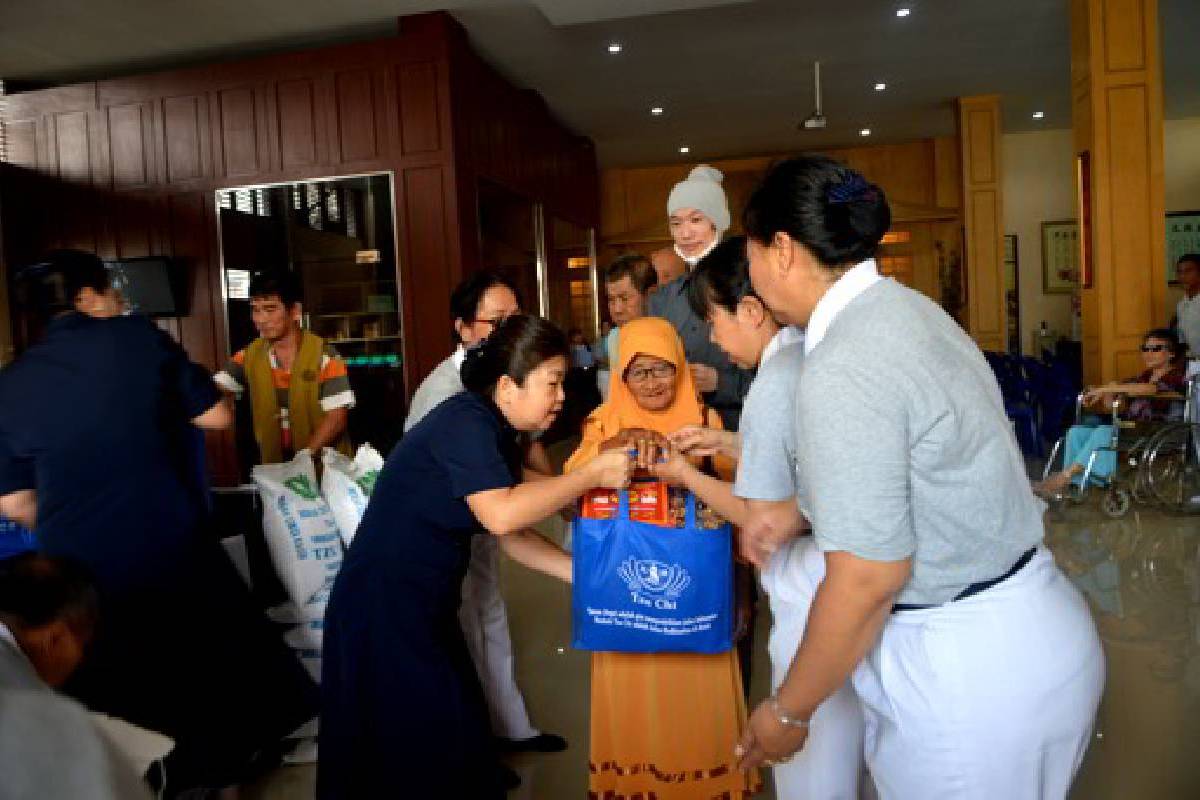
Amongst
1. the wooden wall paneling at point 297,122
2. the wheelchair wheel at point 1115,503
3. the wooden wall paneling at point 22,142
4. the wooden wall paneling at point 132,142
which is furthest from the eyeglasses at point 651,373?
the wooden wall paneling at point 22,142

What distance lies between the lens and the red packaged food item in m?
2.04

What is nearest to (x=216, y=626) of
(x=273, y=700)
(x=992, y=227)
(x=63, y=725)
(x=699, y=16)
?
(x=273, y=700)

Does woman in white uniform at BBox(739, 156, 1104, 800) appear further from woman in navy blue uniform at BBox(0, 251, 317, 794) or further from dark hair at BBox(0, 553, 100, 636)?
woman in navy blue uniform at BBox(0, 251, 317, 794)

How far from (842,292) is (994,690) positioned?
0.58 metres

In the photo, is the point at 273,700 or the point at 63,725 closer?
the point at 63,725

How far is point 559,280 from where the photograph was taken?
11344 mm

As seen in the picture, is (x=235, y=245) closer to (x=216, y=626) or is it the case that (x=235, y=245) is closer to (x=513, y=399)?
(x=216, y=626)

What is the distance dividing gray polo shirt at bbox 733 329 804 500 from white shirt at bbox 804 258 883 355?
25 cm

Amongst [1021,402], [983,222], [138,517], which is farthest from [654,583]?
[983,222]

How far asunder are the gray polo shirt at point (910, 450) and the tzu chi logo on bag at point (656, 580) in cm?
83

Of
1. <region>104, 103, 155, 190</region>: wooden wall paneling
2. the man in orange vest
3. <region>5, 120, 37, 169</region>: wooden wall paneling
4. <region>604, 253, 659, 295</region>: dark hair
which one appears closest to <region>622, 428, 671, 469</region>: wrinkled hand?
<region>604, 253, 659, 295</region>: dark hair

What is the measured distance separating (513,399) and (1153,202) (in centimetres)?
726

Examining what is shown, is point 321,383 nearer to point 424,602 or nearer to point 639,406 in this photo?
point 639,406

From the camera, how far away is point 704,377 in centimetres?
284
